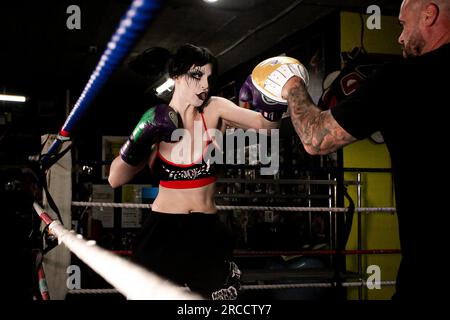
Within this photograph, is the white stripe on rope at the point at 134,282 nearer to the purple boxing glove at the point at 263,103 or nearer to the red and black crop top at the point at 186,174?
the red and black crop top at the point at 186,174

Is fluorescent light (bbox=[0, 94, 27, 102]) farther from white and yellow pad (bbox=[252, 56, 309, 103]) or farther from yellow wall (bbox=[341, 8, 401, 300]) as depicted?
white and yellow pad (bbox=[252, 56, 309, 103])

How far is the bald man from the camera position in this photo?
1.01 m

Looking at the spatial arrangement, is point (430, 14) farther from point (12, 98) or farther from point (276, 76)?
point (12, 98)

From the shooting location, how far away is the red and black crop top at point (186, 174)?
166cm

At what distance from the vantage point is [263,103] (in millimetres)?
1636

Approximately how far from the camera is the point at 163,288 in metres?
0.69

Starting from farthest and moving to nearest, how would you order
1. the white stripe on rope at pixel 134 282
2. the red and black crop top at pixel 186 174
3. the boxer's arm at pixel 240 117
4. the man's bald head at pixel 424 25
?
the boxer's arm at pixel 240 117 < the red and black crop top at pixel 186 174 < the man's bald head at pixel 424 25 < the white stripe on rope at pixel 134 282

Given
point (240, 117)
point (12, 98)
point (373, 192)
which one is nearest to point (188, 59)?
point (240, 117)

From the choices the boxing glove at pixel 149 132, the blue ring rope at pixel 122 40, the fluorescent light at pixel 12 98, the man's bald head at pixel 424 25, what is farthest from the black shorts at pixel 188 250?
the fluorescent light at pixel 12 98

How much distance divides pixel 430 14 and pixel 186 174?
0.95 metres

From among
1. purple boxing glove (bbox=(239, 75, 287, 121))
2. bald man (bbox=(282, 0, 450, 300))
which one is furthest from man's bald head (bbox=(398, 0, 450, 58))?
purple boxing glove (bbox=(239, 75, 287, 121))

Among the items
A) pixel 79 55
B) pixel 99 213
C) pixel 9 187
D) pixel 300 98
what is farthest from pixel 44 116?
pixel 300 98

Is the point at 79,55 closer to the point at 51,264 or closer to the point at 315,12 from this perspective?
the point at 315,12

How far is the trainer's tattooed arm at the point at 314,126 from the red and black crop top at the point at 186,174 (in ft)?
1.39
